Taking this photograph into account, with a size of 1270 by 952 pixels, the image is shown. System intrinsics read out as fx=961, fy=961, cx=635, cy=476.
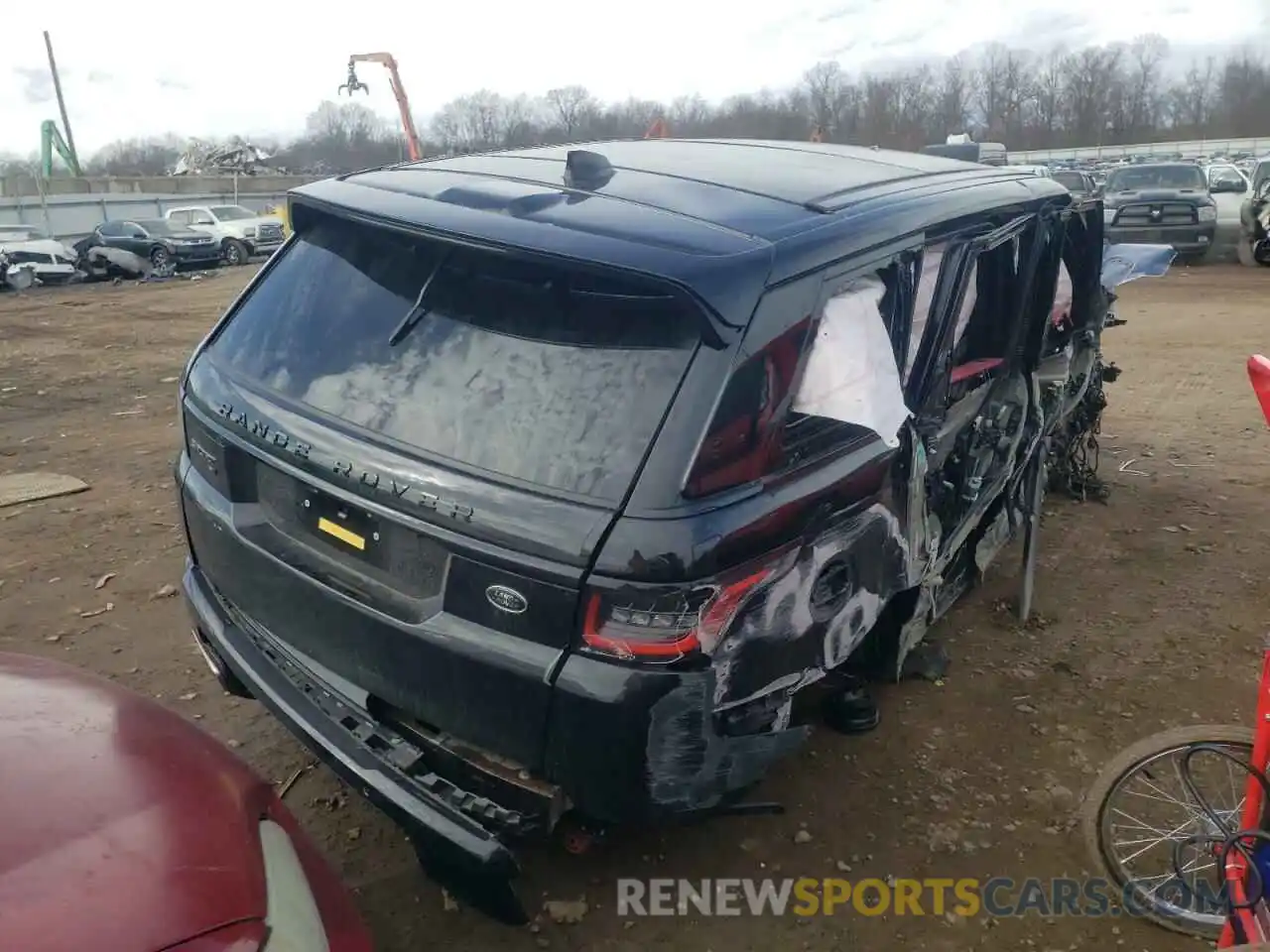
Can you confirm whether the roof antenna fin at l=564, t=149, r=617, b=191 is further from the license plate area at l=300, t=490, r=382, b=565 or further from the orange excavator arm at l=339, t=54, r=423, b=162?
the orange excavator arm at l=339, t=54, r=423, b=162

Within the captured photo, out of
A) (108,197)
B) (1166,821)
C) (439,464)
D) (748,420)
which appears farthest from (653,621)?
(108,197)

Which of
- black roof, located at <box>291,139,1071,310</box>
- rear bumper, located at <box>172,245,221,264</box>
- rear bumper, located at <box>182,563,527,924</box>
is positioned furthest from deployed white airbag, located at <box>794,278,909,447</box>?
rear bumper, located at <box>172,245,221,264</box>

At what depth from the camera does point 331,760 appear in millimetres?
2268

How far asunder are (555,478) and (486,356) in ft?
1.24

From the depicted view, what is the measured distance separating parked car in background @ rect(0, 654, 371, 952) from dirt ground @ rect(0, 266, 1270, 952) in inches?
30.8

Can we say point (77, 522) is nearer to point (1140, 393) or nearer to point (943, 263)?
point (943, 263)

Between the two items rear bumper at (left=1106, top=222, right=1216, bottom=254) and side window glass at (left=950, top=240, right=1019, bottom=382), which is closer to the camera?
side window glass at (left=950, top=240, right=1019, bottom=382)

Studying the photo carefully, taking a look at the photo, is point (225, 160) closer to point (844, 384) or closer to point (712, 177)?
point (712, 177)

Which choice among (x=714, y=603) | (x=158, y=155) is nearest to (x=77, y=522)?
(x=714, y=603)

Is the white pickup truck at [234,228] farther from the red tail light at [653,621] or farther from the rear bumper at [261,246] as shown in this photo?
the red tail light at [653,621]

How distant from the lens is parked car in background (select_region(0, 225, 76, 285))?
63.8ft

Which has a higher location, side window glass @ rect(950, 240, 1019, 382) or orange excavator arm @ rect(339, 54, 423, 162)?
orange excavator arm @ rect(339, 54, 423, 162)

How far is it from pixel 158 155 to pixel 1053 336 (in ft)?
271

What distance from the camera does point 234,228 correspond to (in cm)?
2423
